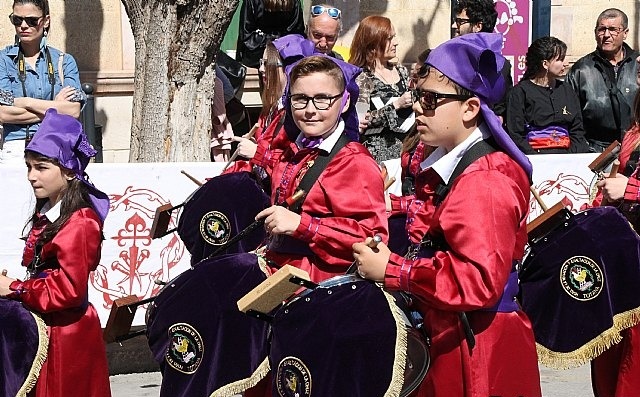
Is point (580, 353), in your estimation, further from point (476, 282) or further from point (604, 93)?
point (604, 93)

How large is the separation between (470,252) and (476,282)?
0.09 m

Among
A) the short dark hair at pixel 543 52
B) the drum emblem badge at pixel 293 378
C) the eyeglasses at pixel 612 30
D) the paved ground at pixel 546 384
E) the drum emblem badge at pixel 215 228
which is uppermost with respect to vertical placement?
the eyeglasses at pixel 612 30

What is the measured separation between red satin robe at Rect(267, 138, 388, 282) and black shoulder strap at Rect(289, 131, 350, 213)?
22 mm

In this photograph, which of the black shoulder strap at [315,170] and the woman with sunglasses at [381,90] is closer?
the black shoulder strap at [315,170]

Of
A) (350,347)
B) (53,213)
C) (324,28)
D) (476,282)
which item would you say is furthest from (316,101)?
(324,28)

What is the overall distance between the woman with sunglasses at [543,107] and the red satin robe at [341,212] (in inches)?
178

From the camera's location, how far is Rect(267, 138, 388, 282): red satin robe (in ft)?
15.3

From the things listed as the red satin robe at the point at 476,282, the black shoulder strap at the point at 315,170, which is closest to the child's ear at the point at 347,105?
the black shoulder strap at the point at 315,170

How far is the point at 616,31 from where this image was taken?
9789 mm

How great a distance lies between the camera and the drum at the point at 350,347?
3859 mm

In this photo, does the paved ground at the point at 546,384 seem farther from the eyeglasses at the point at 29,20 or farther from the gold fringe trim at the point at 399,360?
the gold fringe trim at the point at 399,360

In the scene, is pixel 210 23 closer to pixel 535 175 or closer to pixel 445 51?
pixel 535 175

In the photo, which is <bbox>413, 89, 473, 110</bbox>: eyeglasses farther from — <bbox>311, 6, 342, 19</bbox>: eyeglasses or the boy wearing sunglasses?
<bbox>311, 6, 342, 19</bbox>: eyeglasses

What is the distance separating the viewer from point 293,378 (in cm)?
392
